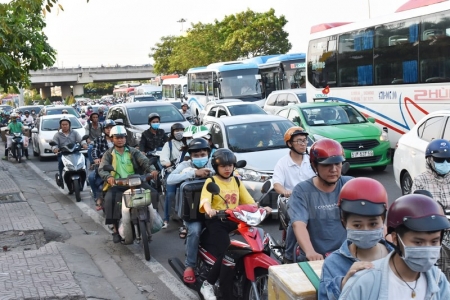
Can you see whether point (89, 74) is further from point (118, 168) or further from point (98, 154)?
point (118, 168)

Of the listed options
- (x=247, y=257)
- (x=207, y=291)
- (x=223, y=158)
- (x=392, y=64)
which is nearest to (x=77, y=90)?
(x=392, y=64)

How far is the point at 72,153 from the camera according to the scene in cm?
1334

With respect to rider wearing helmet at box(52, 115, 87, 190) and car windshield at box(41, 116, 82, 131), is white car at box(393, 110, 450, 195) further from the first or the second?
car windshield at box(41, 116, 82, 131)

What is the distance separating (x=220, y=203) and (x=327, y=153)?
78.0 inches

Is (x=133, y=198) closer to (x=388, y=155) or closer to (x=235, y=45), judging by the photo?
(x=388, y=155)

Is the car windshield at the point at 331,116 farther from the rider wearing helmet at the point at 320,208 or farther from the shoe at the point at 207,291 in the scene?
the rider wearing helmet at the point at 320,208

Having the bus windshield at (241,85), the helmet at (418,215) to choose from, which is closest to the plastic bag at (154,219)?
the helmet at (418,215)

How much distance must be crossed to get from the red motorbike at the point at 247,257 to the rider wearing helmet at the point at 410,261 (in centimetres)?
246

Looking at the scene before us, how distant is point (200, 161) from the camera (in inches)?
286

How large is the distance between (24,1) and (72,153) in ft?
15.9

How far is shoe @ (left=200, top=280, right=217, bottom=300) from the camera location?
5732 mm

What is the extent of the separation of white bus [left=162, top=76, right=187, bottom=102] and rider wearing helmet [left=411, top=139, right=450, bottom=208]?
32476mm

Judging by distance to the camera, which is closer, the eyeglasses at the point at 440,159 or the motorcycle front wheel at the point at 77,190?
the eyeglasses at the point at 440,159

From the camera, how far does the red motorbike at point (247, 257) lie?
5102 millimetres
